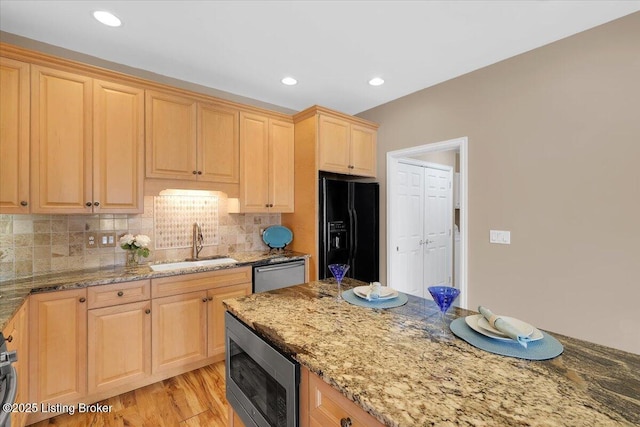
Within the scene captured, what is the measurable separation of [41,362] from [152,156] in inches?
61.2

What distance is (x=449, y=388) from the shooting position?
0.78 m

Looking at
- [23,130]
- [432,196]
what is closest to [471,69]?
[432,196]

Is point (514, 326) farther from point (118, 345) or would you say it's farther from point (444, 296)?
point (118, 345)

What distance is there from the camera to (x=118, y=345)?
2.04 metres

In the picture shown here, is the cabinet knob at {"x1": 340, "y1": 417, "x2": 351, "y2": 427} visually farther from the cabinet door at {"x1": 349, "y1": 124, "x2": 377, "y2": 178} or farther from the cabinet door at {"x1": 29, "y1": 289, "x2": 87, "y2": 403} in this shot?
the cabinet door at {"x1": 349, "y1": 124, "x2": 377, "y2": 178}

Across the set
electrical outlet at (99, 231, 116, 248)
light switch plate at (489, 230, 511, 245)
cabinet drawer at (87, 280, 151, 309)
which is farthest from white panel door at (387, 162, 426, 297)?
electrical outlet at (99, 231, 116, 248)

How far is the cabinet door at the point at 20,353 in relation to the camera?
148 centimetres

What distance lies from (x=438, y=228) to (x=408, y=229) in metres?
0.85

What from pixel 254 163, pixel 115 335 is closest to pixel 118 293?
pixel 115 335

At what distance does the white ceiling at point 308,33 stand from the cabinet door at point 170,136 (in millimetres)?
341

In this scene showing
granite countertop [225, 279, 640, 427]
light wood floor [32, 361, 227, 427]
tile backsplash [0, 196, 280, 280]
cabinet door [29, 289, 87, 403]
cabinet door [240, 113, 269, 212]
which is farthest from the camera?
cabinet door [240, 113, 269, 212]

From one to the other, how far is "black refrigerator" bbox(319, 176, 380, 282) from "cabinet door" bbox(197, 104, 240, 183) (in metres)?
0.92

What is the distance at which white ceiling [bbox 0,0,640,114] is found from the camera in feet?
5.83

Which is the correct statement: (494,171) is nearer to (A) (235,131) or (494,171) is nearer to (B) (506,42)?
(B) (506,42)
